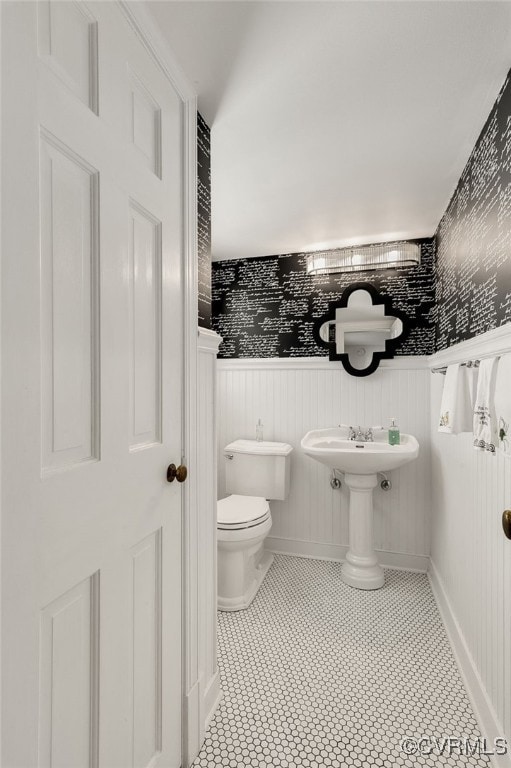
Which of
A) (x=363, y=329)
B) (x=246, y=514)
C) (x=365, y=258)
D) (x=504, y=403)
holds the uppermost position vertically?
(x=365, y=258)

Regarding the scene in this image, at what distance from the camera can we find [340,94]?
4.33 feet

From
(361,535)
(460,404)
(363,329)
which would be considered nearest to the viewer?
(460,404)

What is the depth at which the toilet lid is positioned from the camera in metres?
2.12

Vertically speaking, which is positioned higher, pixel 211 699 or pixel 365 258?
pixel 365 258

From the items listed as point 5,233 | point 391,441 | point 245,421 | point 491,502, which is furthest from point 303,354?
point 5,233

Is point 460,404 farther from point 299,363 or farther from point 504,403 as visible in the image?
point 299,363

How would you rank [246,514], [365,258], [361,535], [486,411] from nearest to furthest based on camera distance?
[486,411]
[246,514]
[361,535]
[365,258]

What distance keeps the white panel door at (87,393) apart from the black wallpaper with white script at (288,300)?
5.62ft

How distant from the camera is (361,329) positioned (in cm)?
267

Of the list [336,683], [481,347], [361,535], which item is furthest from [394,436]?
[336,683]

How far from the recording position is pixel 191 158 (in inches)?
51.3

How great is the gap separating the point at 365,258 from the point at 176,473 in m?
2.01

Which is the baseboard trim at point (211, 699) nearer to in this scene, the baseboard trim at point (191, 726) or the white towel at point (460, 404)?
the baseboard trim at point (191, 726)

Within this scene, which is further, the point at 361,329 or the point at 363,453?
the point at 361,329
